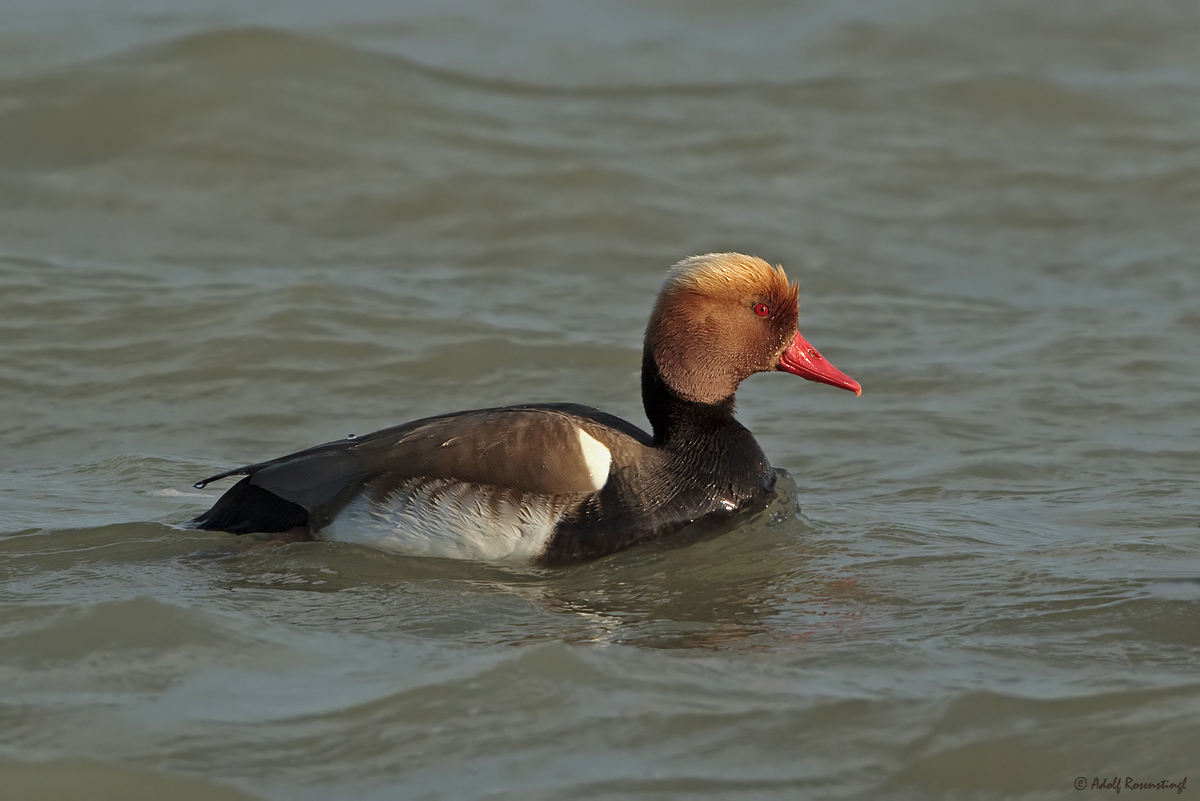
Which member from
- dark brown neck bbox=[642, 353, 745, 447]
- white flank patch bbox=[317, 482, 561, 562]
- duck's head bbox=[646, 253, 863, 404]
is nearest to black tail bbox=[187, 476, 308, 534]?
white flank patch bbox=[317, 482, 561, 562]

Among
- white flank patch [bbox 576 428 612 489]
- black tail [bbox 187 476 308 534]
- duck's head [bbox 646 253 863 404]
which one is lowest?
black tail [bbox 187 476 308 534]

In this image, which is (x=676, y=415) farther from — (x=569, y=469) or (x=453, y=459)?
(x=453, y=459)

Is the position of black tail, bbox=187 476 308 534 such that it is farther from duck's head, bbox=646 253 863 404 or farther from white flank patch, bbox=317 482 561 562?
duck's head, bbox=646 253 863 404

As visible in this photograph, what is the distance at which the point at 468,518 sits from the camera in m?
5.68

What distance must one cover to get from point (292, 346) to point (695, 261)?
353 centimetres

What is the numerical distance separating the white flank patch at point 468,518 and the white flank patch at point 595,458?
0.18 meters

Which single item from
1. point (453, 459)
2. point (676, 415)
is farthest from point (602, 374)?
point (453, 459)

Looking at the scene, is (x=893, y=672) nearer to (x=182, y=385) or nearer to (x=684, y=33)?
(x=182, y=385)

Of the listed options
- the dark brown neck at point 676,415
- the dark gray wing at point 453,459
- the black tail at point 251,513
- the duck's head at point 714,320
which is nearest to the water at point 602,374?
the black tail at point 251,513

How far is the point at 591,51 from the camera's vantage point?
14.5 meters

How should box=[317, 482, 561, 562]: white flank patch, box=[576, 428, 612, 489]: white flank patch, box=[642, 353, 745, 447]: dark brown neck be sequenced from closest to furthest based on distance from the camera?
box=[317, 482, 561, 562]: white flank patch < box=[576, 428, 612, 489]: white flank patch < box=[642, 353, 745, 447]: dark brown neck

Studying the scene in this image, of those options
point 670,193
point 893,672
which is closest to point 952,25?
point 670,193

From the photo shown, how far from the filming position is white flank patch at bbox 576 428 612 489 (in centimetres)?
579

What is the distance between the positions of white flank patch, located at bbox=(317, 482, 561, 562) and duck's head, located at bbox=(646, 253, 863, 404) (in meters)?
0.86
